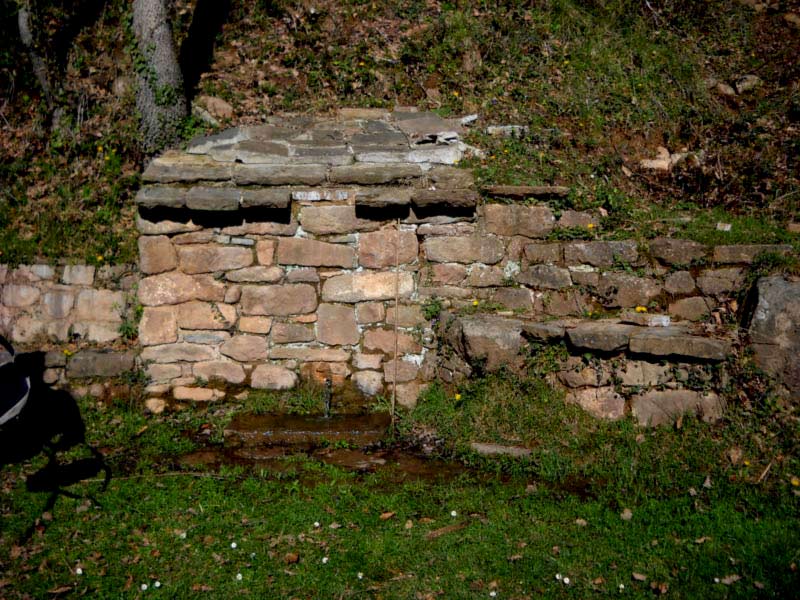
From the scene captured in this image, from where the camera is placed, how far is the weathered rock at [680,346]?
4410 mm

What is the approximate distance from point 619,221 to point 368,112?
9.74 ft

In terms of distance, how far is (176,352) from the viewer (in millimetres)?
5340

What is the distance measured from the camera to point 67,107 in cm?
703

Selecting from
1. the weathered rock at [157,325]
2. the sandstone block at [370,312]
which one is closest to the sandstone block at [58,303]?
the weathered rock at [157,325]

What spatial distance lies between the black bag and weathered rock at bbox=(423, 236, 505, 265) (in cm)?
315

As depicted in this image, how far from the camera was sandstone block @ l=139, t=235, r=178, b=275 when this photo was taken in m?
5.21

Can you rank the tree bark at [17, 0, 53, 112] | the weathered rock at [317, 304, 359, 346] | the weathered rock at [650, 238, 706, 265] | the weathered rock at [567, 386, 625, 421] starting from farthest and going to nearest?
the tree bark at [17, 0, 53, 112]
the weathered rock at [317, 304, 359, 346]
the weathered rock at [650, 238, 706, 265]
the weathered rock at [567, 386, 625, 421]

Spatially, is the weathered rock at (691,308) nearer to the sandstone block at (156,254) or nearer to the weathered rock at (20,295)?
the sandstone block at (156,254)

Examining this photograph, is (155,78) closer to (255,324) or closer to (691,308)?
(255,324)

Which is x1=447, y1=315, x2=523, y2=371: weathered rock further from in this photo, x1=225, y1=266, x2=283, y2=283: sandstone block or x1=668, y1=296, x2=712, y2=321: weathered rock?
x1=225, y1=266, x2=283, y2=283: sandstone block

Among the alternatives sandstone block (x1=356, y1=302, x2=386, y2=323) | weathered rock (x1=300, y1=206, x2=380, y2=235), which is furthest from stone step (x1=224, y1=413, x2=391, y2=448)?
weathered rock (x1=300, y1=206, x2=380, y2=235)

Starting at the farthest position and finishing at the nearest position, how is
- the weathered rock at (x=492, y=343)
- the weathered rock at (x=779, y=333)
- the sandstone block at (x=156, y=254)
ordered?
the sandstone block at (x=156, y=254) < the weathered rock at (x=492, y=343) < the weathered rock at (x=779, y=333)

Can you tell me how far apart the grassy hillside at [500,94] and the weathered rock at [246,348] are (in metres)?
1.55

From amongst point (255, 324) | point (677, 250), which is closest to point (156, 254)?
point (255, 324)
